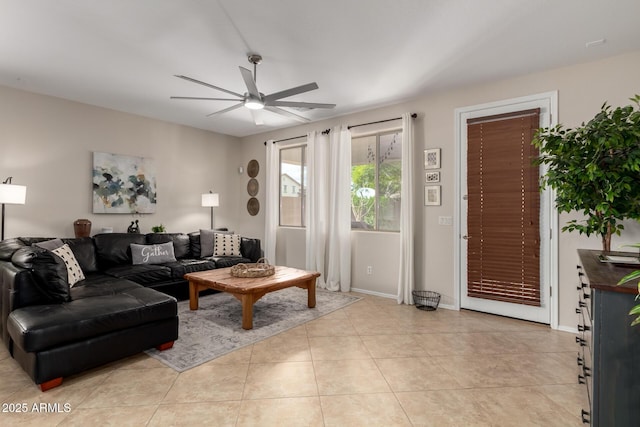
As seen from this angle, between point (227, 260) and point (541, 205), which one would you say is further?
point (227, 260)

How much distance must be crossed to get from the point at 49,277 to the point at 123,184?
Answer: 2969 mm

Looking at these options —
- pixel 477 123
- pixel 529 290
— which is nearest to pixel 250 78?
pixel 477 123

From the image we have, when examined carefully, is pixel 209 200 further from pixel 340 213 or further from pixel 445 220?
pixel 445 220

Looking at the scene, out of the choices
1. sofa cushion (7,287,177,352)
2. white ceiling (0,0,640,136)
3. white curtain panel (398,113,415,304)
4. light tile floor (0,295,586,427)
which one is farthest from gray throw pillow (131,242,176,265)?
white curtain panel (398,113,415,304)

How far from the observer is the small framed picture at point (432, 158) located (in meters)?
4.29

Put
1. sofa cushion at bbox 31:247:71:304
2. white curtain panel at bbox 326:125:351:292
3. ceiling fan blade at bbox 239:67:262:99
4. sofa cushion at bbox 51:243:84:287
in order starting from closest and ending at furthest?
sofa cushion at bbox 31:247:71:304 → ceiling fan blade at bbox 239:67:262:99 → sofa cushion at bbox 51:243:84:287 → white curtain panel at bbox 326:125:351:292

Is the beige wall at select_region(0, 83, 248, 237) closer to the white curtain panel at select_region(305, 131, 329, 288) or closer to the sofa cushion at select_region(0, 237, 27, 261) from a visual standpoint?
the sofa cushion at select_region(0, 237, 27, 261)

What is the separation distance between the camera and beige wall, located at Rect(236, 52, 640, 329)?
3268mm

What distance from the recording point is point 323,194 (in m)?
5.39

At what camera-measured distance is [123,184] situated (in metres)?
5.16

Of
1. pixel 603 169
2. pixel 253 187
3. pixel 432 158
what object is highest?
pixel 432 158

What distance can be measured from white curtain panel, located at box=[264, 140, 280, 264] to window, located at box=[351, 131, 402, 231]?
5.19 feet

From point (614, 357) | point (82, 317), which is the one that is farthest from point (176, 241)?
point (614, 357)

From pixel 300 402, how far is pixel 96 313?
5.43 feet
